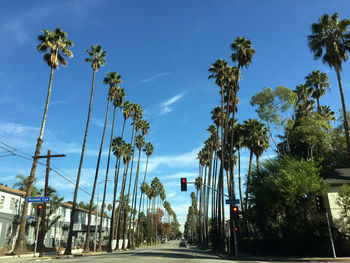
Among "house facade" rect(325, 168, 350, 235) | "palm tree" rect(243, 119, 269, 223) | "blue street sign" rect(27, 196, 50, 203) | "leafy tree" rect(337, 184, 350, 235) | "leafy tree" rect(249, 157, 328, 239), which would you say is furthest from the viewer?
"palm tree" rect(243, 119, 269, 223)

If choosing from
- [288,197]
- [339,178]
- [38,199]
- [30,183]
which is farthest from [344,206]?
[30,183]

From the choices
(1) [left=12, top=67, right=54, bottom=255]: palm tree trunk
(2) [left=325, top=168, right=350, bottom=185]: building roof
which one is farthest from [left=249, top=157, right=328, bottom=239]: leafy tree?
(1) [left=12, top=67, right=54, bottom=255]: palm tree trunk

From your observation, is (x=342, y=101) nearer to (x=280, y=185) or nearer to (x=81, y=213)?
(x=280, y=185)

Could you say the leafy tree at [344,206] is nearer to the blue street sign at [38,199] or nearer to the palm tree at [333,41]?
the palm tree at [333,41]

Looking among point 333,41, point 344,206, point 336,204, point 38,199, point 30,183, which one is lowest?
A: point 344,206

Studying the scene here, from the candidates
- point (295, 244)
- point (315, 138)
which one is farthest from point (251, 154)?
point (295, 244)

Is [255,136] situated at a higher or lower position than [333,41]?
lower

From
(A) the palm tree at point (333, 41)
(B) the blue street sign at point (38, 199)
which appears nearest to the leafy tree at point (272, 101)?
(A) the palm tree at point (333, 41)

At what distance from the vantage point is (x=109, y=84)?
40969 millimetres

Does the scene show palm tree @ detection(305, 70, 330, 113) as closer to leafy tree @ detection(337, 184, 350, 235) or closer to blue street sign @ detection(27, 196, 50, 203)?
leafy tree @ detection(337, 184, 350, 235)

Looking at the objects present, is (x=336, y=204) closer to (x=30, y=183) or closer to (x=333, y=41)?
(x=333, y=41)

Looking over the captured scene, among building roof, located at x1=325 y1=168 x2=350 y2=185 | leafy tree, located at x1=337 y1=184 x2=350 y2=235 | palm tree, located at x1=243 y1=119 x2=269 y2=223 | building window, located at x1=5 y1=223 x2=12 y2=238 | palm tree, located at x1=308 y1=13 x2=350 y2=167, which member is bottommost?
building window, located at x1=5 y1=223 x2=12 y2=238

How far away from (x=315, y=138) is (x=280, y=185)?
12130 millimetres

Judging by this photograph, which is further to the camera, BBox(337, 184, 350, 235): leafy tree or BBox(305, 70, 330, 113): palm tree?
BBox(305, 70, 330, 113): palm tree
